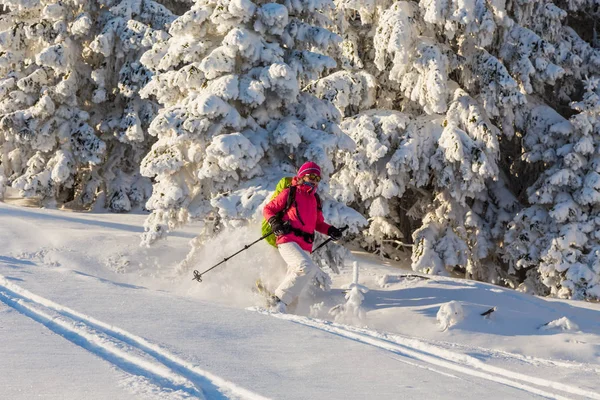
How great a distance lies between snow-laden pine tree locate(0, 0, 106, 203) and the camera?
733 inches

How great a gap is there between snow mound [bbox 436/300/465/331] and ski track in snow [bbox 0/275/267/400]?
213 inches

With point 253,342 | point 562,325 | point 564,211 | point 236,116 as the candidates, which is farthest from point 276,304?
point 564,211

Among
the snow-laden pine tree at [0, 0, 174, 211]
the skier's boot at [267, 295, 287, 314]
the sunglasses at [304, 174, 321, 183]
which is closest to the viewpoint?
the skier's boot at [267, 295, 287, 314]

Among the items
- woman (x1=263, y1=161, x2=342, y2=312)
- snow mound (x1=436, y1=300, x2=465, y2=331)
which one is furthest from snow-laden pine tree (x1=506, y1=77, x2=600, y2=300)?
woman (x1=263, y1=161, x2=342, y2=312)

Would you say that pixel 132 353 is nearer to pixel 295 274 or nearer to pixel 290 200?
pixel 295 274

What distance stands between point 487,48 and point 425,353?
1365 cm

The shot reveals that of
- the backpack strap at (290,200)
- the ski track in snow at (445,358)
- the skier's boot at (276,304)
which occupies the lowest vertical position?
the skier's boot at (276,304)

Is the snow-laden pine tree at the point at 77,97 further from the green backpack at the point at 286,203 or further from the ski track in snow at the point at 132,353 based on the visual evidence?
the ski track in snow at the point at 132,353

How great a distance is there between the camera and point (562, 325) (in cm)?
930

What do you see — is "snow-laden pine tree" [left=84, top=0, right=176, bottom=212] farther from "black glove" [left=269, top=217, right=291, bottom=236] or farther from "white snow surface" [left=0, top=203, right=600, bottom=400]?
"black glove" [left=269, top=217, right=291, bottom=236]

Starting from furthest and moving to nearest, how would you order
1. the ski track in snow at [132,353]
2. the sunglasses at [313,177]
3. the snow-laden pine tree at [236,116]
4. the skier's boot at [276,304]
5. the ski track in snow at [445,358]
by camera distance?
1. the snow-laden pine tree at [236,116]
2. the sunglasses at [313,177]
3. the skier's boot at [276,304]
4. the ski track in snow at [445,358]
5. the ski track in snow at [132,353]

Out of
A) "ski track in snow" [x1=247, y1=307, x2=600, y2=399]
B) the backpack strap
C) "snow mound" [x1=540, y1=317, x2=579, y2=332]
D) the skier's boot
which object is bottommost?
"snow mound" [x1=540, y1=317, x2=579, y2=332]

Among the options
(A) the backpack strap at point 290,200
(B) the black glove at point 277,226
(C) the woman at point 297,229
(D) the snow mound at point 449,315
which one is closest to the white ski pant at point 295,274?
(C) the woman at point 297,229

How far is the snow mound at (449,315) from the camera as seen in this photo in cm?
928
